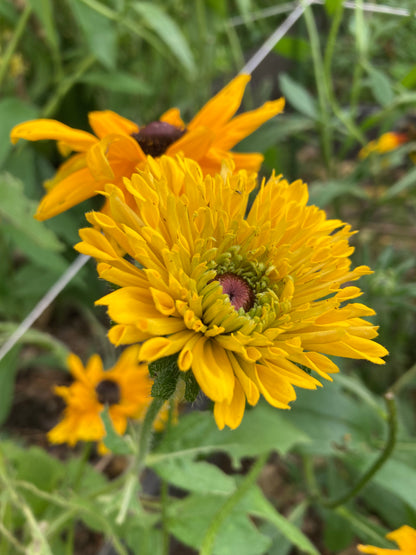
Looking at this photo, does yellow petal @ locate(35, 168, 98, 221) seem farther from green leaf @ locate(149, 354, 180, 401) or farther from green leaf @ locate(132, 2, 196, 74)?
green leaf @ locate(132, 2, 196, 74)

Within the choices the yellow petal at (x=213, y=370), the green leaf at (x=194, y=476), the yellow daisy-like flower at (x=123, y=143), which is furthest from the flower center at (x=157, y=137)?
the green leaf at (x=194, y=476)

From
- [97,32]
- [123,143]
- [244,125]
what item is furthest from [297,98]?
[123,143]

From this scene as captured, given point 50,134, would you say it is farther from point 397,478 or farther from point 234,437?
point 397,478

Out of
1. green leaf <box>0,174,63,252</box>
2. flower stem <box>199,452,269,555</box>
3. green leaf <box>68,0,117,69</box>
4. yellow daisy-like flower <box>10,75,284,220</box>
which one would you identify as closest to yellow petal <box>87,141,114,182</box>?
yellow daisy-like flower <box>10,75,284,220</box>

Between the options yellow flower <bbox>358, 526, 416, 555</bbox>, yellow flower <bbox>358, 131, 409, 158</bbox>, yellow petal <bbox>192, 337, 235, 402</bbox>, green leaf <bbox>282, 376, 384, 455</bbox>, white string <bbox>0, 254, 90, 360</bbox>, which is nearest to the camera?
yellow petal <bbox>192, 337, 235, 402</bbox>

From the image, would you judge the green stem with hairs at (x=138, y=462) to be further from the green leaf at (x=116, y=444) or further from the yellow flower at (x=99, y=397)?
the yellow flower at (x=99, y=397)

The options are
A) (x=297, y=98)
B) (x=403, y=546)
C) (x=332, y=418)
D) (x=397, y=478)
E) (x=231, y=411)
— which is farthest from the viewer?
(x=297, y=98)

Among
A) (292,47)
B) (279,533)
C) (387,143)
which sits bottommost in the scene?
(279,533)

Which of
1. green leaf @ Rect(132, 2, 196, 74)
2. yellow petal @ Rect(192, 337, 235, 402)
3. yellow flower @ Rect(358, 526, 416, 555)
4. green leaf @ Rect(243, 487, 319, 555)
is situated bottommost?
green leaf @ Rect(243, 487, 319, 555)
